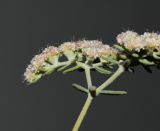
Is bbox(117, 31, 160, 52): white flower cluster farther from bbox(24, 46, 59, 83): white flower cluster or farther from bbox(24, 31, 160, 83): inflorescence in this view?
bbox(24, 46, 59, 83): white flower cluster

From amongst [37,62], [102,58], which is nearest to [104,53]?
[102,58]

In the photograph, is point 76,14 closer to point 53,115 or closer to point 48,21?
point 48,21

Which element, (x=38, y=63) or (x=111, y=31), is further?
(x=111, y=31)

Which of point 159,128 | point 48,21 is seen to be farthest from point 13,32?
point 159,128

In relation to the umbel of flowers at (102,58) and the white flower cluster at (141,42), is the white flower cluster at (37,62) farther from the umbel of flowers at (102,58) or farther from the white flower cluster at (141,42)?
the white flower cluster at (141,42)

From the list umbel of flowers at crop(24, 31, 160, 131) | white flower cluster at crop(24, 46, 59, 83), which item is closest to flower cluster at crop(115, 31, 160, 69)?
umbel of flowers at crop(24, 31, 160, 131)

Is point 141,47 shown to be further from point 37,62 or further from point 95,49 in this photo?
point 37,62

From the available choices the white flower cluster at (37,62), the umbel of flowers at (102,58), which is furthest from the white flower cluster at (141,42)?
the white flower cluster at (37,62)
